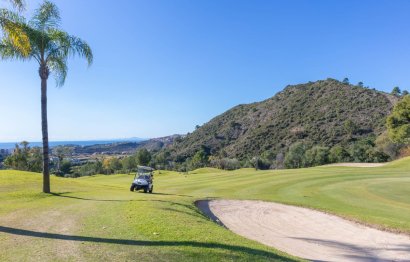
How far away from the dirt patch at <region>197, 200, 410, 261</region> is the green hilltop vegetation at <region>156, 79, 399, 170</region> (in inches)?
2245

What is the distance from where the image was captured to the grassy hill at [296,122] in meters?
98.4

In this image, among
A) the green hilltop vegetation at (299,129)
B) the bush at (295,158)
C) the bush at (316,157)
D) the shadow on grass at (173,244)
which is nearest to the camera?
the shadow on grass at (173,244)

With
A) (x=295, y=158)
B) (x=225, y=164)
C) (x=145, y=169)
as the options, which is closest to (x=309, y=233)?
(x=145, y=169)

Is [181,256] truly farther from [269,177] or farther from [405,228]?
[269,177]

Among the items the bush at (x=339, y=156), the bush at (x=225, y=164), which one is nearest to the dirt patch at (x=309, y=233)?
the bush at (x=339, y=156)

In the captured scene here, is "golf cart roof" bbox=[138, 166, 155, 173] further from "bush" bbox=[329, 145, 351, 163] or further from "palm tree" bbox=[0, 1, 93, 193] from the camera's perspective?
"bush" bbox=[329, 145, 351, 163]

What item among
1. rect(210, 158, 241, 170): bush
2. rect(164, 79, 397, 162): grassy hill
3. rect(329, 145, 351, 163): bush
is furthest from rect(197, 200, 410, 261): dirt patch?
rect(164, 79, 397, 162): grassy hill

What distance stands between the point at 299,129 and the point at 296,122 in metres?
5.96

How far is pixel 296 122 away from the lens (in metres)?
112

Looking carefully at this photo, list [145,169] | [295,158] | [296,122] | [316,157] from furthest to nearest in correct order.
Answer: [296,122], [295,158], [316,157], [145,169]

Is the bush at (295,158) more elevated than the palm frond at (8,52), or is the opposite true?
the palm frond at (8,52)

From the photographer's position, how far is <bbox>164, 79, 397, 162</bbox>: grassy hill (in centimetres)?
9844

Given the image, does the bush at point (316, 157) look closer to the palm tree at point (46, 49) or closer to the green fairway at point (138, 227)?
the green fairway at point (138, 227)

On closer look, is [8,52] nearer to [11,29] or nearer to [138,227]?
[11,29]
